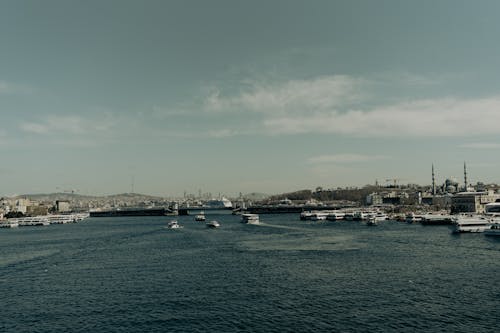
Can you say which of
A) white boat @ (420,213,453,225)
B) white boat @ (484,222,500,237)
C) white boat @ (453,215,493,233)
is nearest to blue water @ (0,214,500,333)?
white boat @ (484,222,500,237)

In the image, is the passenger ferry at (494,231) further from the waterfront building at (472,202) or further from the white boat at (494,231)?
the waterfront building at (472,202)

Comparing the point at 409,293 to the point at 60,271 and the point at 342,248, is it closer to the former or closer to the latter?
the point at 342,248

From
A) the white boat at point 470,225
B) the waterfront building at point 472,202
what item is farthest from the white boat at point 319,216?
the white boat at point 470,225

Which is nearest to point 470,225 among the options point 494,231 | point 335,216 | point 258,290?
point 494,231

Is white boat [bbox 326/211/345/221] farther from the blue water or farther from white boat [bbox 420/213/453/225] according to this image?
the blue water

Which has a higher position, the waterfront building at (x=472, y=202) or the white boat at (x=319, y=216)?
the waterfront building at (x=472, y=202)

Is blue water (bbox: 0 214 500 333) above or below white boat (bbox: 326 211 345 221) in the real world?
above

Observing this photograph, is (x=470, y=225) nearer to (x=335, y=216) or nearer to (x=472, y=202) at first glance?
(x=335, y=216)

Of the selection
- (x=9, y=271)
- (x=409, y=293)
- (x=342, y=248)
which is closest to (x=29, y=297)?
(x=9, y=271)
